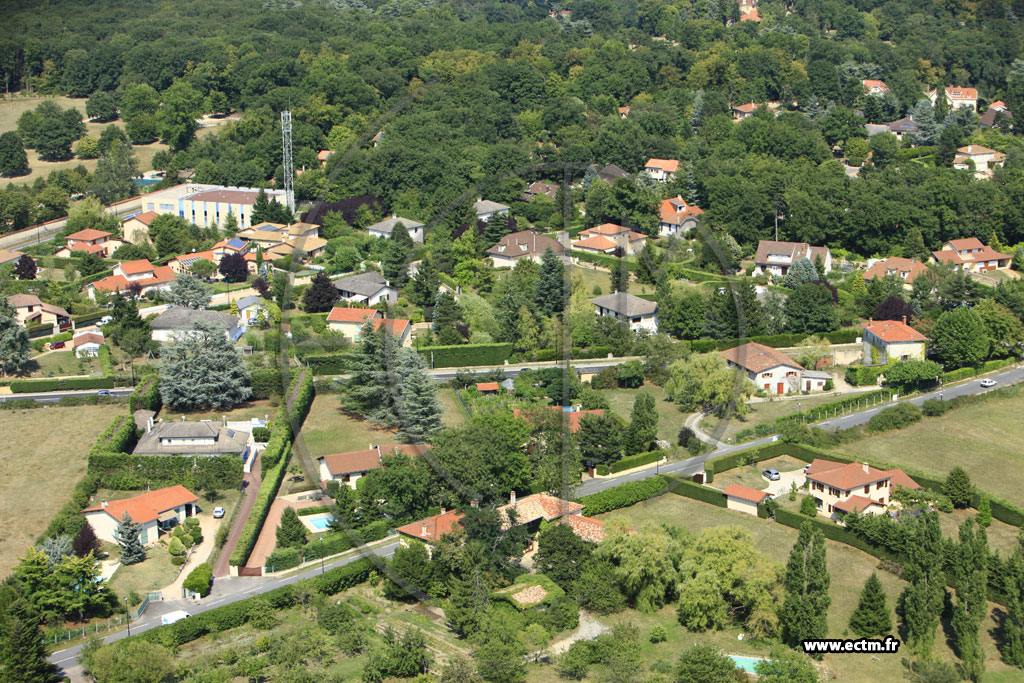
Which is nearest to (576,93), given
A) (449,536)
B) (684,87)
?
(684,87)

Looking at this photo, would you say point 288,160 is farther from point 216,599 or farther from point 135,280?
point 216,599

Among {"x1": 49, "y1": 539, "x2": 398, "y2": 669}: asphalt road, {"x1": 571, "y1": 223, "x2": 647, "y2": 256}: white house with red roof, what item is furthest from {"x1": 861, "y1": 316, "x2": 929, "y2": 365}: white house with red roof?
{"x1": 49, "y1": 539, "x2": 398, "y2": 669}: asphalt road

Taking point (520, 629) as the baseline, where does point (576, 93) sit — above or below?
above

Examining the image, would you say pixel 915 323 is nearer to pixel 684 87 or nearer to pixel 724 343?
pixel 724 343

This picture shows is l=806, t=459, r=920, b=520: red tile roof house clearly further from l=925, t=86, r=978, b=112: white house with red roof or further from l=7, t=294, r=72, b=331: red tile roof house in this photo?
l=925, t=86, r=978, b=112: white house with red roof

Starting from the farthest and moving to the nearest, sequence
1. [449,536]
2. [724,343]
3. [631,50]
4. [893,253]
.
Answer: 1. [631,50]
2. [893,253]
3. [724,343]
4. [449,536]
